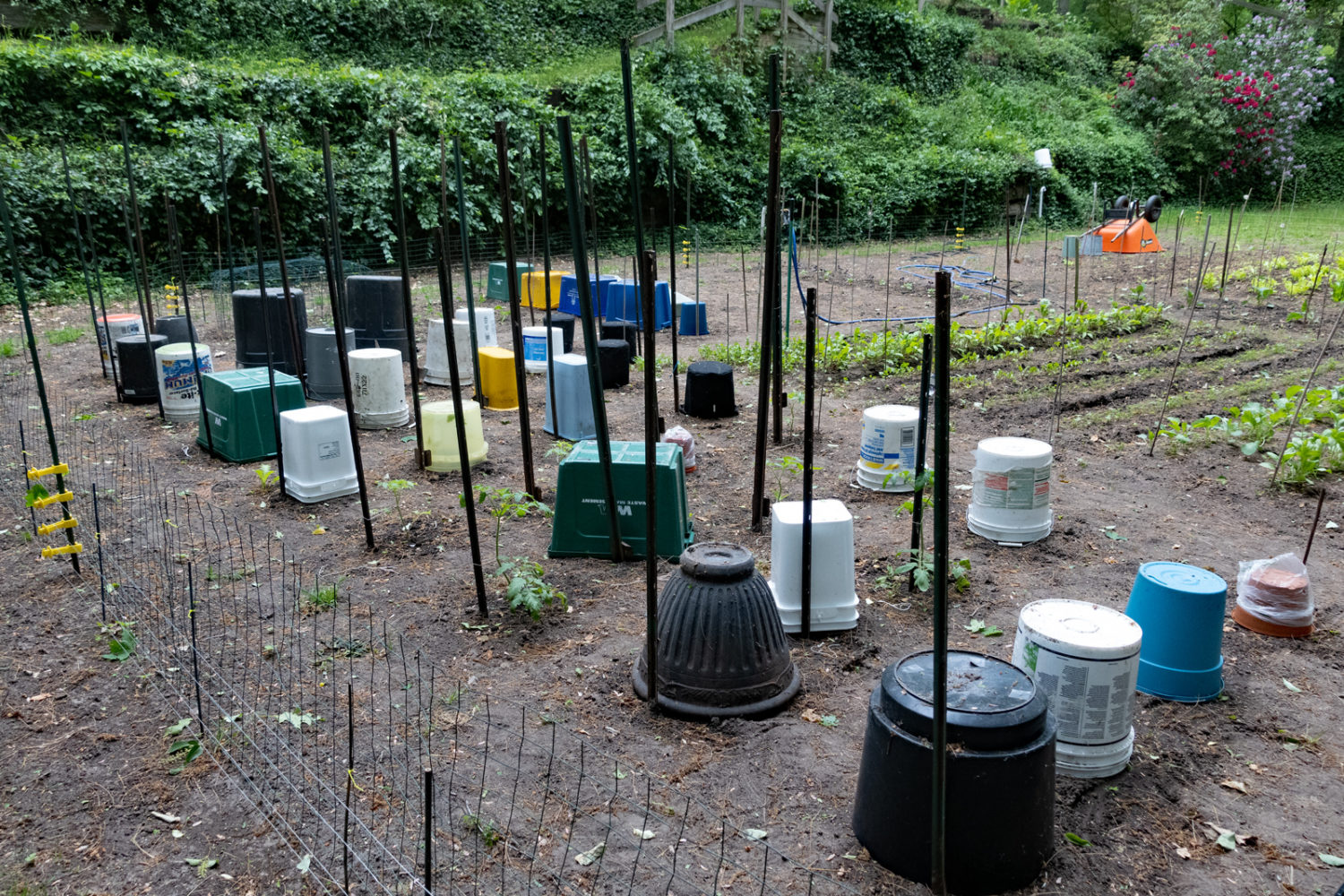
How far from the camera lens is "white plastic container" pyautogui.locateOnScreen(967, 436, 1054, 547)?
16.4 ft

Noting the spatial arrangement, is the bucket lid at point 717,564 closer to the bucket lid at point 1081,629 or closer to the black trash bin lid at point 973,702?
the black trash bin lid at point 973,702

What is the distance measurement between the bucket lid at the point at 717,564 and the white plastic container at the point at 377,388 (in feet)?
14.9

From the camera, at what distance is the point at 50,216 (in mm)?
12961

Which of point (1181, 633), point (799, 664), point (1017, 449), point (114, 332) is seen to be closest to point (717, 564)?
point (799, 664)

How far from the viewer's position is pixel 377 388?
7.43m

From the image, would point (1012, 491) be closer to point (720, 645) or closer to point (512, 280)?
point (720, 645)

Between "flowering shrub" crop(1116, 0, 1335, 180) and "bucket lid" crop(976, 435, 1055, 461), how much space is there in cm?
2156

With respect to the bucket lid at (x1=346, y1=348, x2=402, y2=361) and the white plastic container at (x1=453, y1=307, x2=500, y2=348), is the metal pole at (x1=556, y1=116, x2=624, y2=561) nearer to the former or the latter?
the bucket lid at (x1=346, y1=348, x2=402, y2=361)

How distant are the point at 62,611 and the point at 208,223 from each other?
38.1 feet

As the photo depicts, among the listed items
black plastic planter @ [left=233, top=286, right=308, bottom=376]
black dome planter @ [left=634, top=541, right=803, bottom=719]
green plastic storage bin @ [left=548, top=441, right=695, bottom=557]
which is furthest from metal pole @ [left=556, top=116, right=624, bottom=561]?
black plastic planter @ [left=233, top=286, right=308, bottom=376]

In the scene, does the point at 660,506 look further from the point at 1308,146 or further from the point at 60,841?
the point at 1308,146

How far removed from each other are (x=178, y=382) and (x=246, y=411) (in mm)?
1418

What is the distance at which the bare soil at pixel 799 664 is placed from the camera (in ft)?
9.29

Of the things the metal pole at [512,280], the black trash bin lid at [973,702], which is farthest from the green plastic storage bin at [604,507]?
the black trash bin lid at [973,702]
